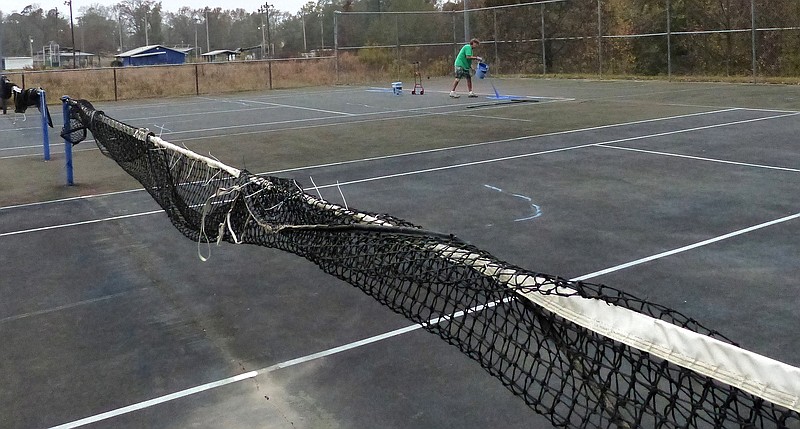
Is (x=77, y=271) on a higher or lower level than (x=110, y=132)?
lower

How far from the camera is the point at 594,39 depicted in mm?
34938

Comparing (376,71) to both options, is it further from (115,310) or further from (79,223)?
(115,310)

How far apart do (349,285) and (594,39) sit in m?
29.9

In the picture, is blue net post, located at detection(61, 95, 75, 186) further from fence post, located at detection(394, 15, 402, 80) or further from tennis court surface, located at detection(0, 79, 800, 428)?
fence post, located at detection(394, 15, 402, 80)

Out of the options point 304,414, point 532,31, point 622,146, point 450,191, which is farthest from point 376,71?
point 304,414

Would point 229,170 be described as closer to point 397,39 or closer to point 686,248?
point 686,248

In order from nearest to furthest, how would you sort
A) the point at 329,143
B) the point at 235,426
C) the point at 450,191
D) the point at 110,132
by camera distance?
the point at 235,426 → the point at 110,132 → the point at 450,191 → the point at 329,143

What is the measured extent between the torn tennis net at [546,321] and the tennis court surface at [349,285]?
0.22 metres

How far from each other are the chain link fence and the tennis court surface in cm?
1350

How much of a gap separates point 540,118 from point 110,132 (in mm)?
11660

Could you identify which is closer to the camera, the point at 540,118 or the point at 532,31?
the point at 540,118

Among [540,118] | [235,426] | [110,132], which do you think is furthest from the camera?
[540,118]

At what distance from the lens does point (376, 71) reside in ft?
127

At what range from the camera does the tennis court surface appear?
16.8ft
